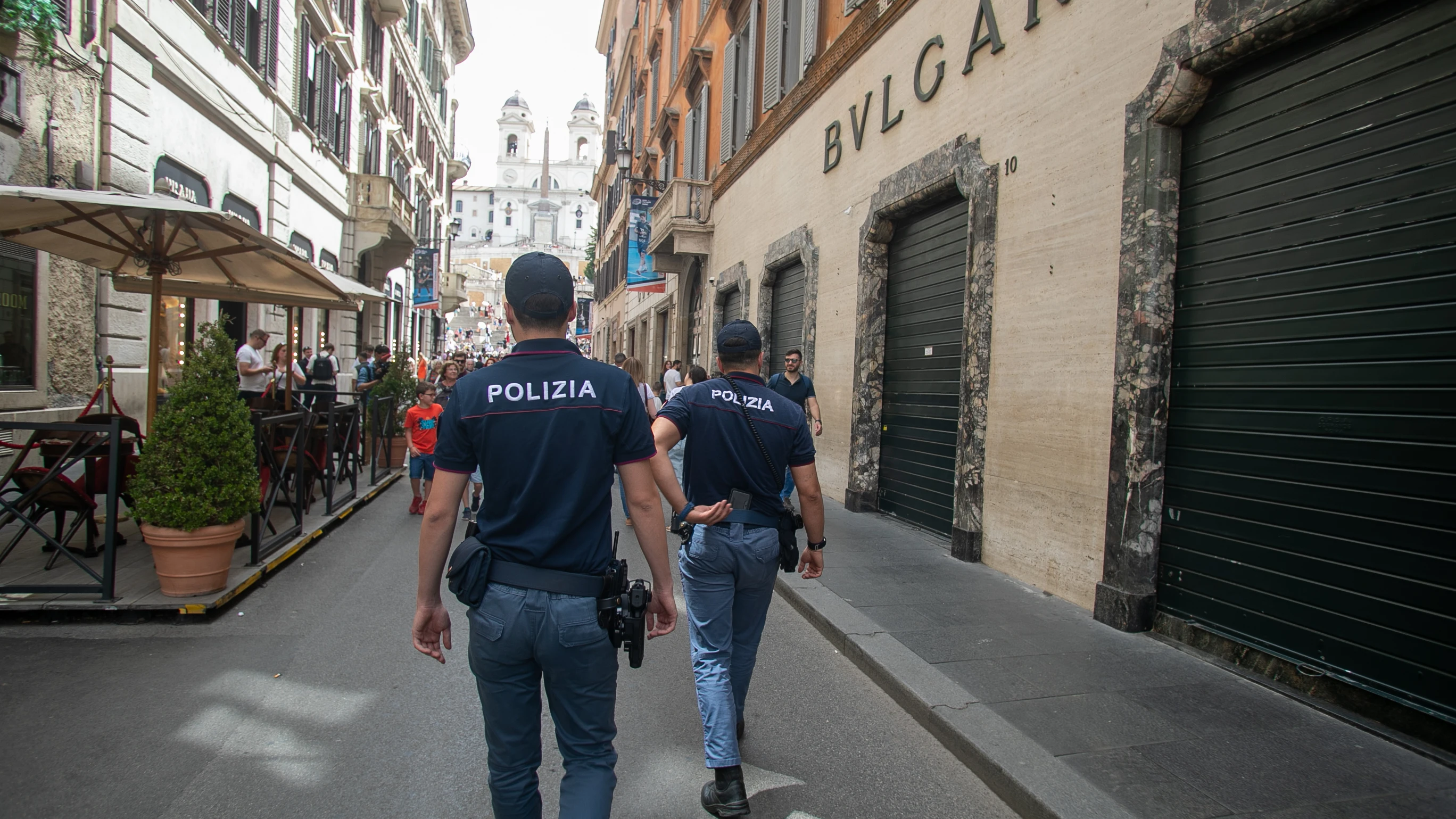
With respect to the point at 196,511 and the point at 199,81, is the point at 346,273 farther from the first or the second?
the point at 196,511

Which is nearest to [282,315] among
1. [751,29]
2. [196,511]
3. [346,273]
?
[346,273]

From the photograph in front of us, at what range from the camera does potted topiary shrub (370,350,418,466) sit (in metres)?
12.2

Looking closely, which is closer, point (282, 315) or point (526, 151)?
point (282, 315)

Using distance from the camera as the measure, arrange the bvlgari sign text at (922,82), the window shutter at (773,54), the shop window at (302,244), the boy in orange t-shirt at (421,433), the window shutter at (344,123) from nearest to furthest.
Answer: the bvlgari sign text at (922,82) < the boy in orange t-shirt at (421,433) < the window shutter at (773,54) < the shop window at (302,244) < the window shutter at (344,123)

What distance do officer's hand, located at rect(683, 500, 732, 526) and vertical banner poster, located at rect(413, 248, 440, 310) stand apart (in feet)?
104

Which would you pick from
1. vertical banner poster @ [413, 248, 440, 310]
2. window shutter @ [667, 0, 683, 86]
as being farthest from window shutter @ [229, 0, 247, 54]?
vertical banner poster @ [413, 248, 440, 310]

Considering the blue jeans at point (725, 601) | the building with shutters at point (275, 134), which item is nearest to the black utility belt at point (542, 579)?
the blue jeans at point (725, 601)

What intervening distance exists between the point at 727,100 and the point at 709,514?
14.7 metres

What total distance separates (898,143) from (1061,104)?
293cm

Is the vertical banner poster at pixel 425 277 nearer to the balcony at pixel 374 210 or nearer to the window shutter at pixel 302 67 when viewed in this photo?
the balcony at pixel 374 210

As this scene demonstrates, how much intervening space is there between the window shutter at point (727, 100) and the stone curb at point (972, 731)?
42.5 feet

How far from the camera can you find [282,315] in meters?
17.5

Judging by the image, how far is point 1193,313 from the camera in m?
4.90

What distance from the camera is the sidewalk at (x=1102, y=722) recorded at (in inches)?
119
